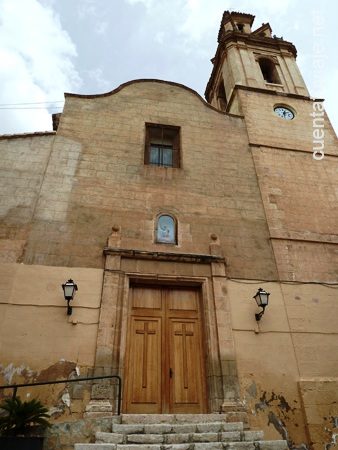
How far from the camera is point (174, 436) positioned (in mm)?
4957

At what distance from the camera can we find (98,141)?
9.99 m

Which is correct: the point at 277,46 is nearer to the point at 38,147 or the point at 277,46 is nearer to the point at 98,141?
the point at 98,141

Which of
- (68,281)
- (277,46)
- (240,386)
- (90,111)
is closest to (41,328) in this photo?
(68,281)

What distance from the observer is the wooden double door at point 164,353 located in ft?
21.9

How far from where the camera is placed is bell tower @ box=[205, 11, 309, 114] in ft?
46.5

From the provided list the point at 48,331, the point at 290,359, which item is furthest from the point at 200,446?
the point at 48,331

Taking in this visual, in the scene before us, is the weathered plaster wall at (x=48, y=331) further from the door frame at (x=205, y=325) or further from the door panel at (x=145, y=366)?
the door panel at (x=145, y=366)

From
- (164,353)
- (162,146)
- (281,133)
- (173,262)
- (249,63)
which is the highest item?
(249,63)

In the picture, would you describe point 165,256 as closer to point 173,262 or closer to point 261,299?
point 173,262

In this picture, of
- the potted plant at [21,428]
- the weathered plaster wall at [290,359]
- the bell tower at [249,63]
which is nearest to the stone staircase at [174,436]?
the potted plant at [21,428]

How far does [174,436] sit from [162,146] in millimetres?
8271

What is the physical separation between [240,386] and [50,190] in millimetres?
6327

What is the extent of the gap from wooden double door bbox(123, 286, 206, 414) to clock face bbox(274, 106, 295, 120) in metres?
8.11

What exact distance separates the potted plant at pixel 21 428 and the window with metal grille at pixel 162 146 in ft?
23.6
